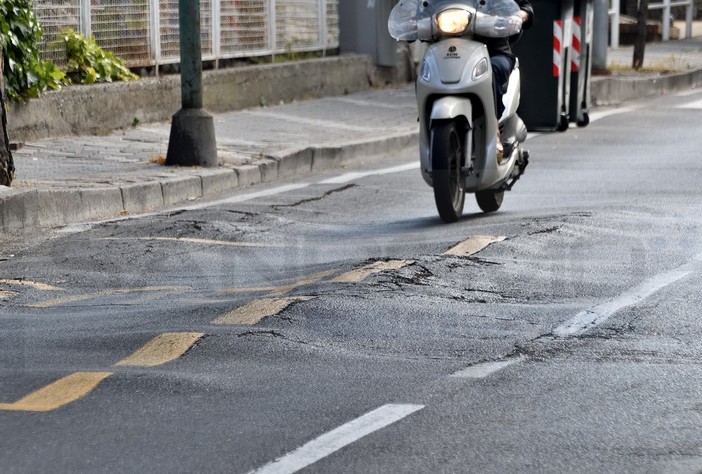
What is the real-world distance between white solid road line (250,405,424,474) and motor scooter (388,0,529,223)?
4.05 m

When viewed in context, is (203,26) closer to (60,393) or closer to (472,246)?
(472,246)

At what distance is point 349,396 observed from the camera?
4980mm

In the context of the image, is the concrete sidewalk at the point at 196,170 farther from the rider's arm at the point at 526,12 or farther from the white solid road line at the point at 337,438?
the white solid road line at the point at 337,438

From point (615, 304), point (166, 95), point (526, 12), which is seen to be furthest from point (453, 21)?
point (166, 95)

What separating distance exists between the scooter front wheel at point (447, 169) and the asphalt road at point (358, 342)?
16cm

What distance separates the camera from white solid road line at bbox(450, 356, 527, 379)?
17.2 ft

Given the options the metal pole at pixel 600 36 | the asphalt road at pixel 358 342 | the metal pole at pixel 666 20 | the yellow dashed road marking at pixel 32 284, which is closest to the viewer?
the asphalt road at pixel 358 342

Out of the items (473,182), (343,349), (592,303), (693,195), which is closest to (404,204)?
(473,182)

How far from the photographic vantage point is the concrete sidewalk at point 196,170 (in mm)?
9914

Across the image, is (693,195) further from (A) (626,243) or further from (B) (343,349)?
(B) (343,349)

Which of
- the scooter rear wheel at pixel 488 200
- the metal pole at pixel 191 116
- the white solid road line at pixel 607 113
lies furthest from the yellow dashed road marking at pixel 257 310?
the white solid road line at pixel 607 113

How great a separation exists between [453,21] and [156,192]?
2.86 m

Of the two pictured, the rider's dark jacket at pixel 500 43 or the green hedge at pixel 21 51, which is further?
the green hedge at pixel 21 51

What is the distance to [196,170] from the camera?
11.5 meters
